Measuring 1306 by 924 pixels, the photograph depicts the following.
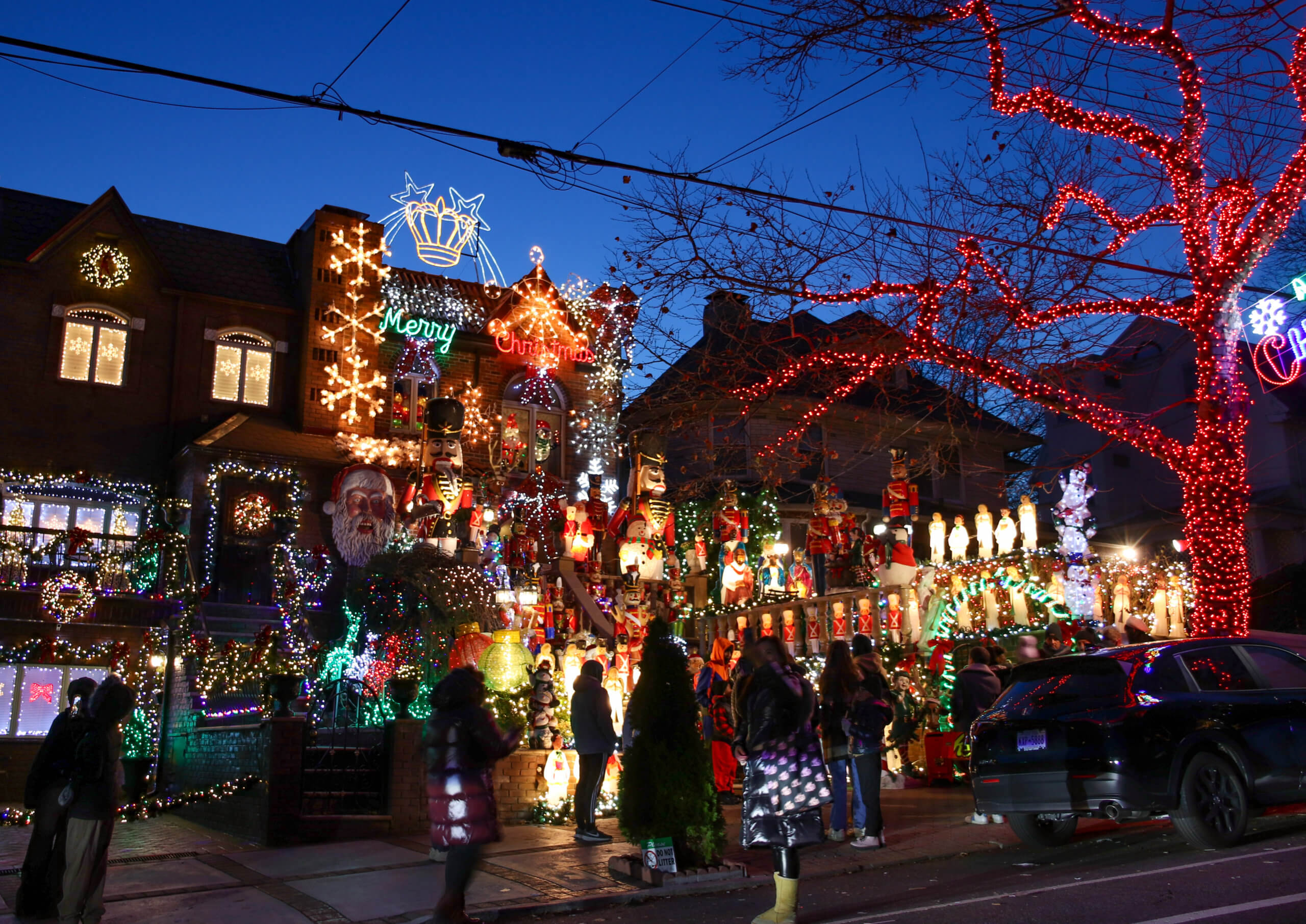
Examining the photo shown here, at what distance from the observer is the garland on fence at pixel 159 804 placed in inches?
473

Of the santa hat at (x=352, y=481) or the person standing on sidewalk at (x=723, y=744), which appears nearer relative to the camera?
the person standing on sidewalk at (x=723, y=744)

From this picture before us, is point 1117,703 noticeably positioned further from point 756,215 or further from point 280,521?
point 280,521

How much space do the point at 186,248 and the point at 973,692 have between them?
18.4 m

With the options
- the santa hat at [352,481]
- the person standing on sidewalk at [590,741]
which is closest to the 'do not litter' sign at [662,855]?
the person standing on sidewalk at [590,741]

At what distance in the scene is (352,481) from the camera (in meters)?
19.5

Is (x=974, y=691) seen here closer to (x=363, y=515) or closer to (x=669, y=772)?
(x=669, y=772)

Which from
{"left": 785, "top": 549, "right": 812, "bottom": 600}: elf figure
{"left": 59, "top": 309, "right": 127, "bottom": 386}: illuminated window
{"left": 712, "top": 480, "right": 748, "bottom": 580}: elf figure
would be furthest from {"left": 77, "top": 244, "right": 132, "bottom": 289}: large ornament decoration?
{"left": 785, "top": 549, "right": 812, "bottom": 600}: elf figure

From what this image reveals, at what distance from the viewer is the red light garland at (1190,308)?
12.0 meters

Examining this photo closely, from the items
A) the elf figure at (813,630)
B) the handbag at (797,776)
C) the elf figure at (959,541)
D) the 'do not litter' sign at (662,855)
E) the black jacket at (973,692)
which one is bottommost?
the 'do not litter' sign at (662,855)

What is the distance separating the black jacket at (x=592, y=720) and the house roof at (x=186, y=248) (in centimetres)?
1417

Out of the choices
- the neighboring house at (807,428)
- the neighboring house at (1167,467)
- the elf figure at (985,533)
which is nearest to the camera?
the neighboring house at (807,428)

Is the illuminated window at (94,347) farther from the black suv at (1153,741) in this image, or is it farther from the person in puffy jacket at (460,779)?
the black suv at (1153,741)

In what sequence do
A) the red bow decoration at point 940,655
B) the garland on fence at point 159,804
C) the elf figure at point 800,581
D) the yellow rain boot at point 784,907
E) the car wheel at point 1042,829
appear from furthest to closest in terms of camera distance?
the elf figure at point 800,581 < the red bow decoration at point 940,655 < the garland on fence at point 159,804 < the car wheel at point 1042,829 < the yellow rain boot at point 784,907

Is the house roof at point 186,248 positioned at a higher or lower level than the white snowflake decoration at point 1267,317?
higher
